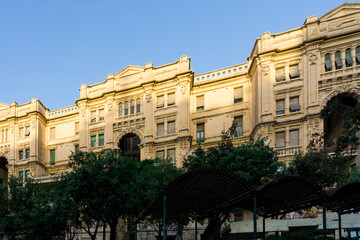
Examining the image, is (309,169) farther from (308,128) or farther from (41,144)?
(41,144)

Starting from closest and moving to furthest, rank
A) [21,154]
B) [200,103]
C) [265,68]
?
1. [265,68]
2. [200,103]
3. [21,154]

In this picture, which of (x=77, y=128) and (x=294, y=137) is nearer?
(x=294, y=137)

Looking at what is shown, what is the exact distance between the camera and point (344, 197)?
44.7 feet

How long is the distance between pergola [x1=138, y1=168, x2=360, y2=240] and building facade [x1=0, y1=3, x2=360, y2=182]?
14.6m

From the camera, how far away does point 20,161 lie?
43.4 meters

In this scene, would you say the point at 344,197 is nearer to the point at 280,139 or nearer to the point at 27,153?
the point at 280,139

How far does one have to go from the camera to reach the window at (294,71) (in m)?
30.5

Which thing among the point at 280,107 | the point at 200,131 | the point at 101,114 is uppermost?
the point at 101,114

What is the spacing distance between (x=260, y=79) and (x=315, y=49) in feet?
18.2

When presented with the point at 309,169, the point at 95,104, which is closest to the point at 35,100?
the point at 95,104

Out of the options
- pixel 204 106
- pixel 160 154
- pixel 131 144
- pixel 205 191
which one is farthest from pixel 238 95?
pixel 205 191

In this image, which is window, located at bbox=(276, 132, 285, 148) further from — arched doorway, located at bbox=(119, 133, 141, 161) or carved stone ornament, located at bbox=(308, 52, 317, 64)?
arched doorway, located at bbox=(119, 133, 141, 161)

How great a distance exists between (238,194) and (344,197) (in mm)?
4673

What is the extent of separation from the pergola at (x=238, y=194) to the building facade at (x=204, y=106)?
48.0ft
